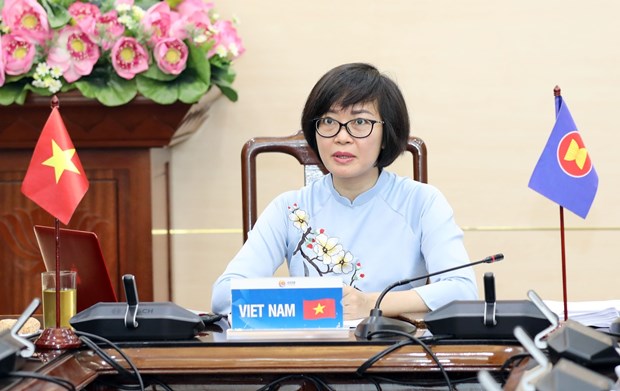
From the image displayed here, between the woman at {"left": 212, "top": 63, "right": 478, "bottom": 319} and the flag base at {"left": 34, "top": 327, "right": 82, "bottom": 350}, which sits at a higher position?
the woman at {"left": 212, "top": 63, "right": 478, "bottom": 319}

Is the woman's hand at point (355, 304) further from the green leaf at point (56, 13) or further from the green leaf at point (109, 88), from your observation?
the green leaf at point (56, 13)

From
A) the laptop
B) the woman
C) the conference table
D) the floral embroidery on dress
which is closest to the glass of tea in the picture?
the laptop

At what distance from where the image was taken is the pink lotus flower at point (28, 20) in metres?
2.94

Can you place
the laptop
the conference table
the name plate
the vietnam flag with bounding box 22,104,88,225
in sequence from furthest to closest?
the laptop, the vietnam flag with bounding box 22,104,88,225, the name plate, the conference table

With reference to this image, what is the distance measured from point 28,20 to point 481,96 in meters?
1.50

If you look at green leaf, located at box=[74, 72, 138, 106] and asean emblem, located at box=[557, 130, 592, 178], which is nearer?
asean emblem, located at box=[557, 130, 592, 178]

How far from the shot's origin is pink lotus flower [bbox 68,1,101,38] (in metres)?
2.95

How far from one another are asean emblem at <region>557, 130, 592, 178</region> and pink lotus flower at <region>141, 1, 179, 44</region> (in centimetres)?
146


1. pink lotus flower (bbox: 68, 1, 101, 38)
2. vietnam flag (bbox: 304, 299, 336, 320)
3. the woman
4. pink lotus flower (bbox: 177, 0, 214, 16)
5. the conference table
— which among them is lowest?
the conference table

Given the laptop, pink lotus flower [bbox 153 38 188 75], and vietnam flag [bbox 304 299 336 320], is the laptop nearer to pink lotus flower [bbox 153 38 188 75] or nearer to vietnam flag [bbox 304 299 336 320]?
vietnam flag [bbox 304 299 336 320]

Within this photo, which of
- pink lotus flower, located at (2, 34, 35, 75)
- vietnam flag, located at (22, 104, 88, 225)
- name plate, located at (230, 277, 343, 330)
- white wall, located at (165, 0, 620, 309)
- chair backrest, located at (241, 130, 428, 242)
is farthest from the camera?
white wall, located at (165, 0, 620, 309)

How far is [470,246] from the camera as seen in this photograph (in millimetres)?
3529

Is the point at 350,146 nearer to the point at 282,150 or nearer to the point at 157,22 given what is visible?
the point at 282,150

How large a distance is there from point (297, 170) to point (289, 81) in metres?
0.31
